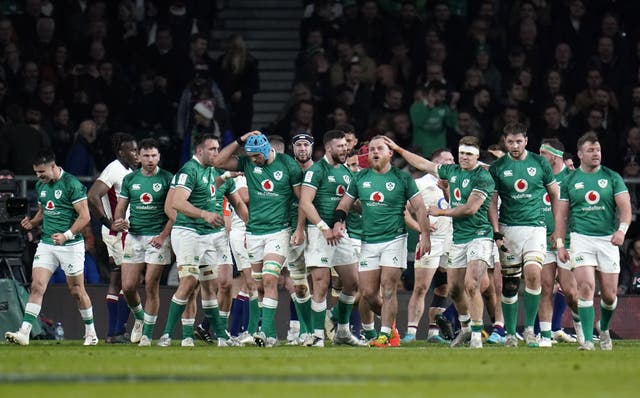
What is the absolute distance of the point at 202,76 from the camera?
25844mm

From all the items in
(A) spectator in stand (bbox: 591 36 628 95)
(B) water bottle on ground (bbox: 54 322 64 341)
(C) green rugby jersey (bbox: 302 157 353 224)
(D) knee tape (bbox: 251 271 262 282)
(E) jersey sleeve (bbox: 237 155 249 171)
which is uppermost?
(A) spectator in stand (bbox: 591 36 628 95)

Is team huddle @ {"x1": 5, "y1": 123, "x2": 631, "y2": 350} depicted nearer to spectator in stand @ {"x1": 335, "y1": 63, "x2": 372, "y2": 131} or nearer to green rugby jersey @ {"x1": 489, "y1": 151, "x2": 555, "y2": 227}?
green rugby jersey @ {"x1": 489, "y1": 151, "x2": 555, "y2": 227}

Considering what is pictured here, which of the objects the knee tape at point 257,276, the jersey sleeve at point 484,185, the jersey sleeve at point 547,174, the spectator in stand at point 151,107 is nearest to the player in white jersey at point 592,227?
the jersey sleeve at point 547,174

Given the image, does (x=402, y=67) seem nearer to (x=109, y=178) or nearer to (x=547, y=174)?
(x=109, y=178)

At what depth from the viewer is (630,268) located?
77.9ft

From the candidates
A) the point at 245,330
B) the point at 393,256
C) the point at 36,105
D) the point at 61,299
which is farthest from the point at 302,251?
the point at 36,105

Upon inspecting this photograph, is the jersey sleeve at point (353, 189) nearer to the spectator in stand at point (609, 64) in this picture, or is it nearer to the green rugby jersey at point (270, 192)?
the green rugby jersey at point (270, 192)

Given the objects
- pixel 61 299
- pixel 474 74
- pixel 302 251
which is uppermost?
pixel 474 74

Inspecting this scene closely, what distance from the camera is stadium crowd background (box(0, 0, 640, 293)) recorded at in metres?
24.9

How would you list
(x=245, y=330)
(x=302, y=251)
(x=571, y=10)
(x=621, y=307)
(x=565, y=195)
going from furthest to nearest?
1. (x=571, y=10)
2. (x=621, y=307)
3. (x=245, y=330)
4. (x=302, y=251)
5. (x=565, y=195)

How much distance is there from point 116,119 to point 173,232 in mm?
7006

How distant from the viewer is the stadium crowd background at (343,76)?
2489 centimetres

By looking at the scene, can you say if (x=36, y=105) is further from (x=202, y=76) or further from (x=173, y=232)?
(x=173, y=232)

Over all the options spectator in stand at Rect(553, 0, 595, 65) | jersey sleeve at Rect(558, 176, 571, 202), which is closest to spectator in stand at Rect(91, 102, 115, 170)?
spectator in stand at Rect(553, 0, 595, 65)
